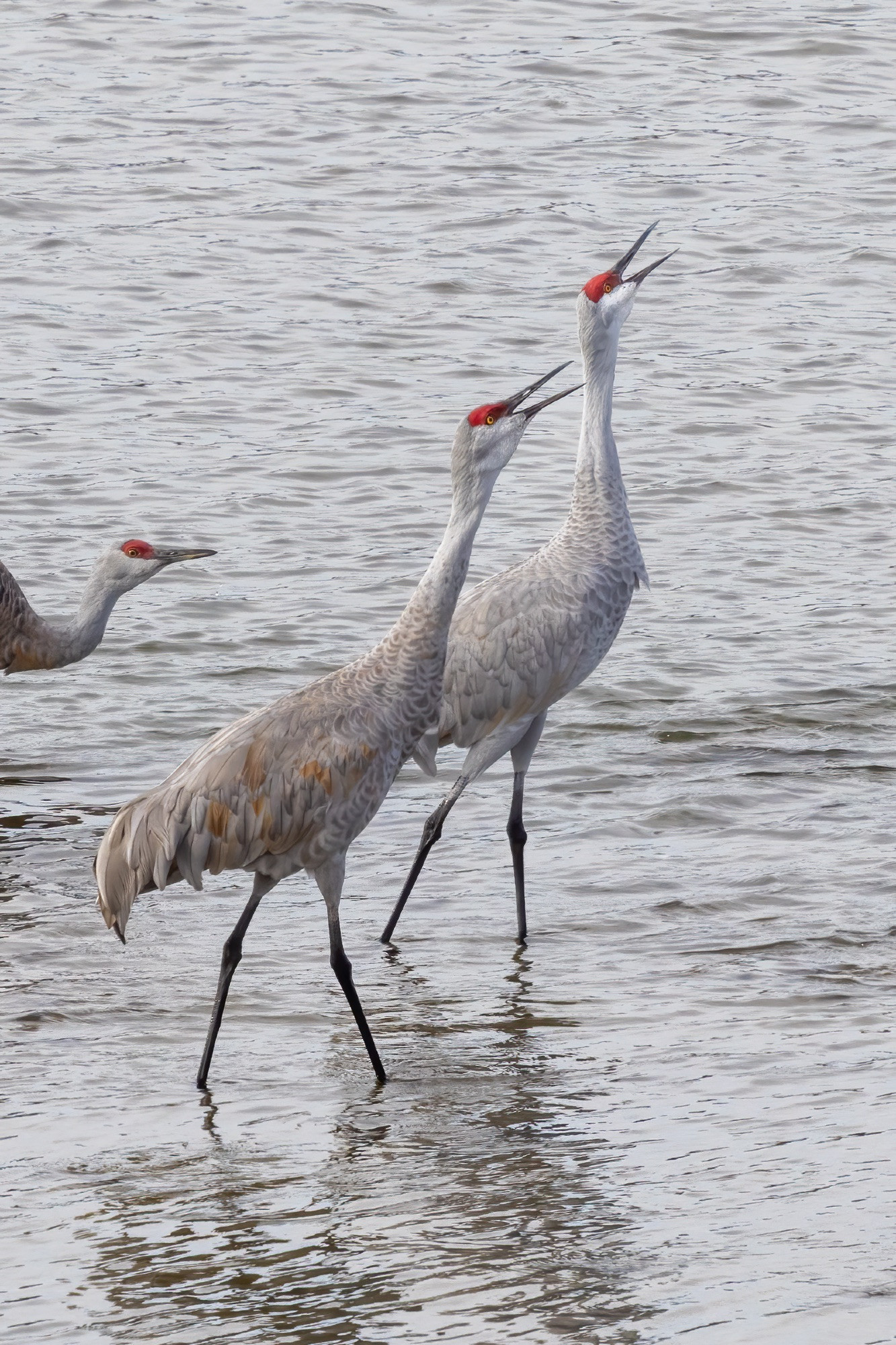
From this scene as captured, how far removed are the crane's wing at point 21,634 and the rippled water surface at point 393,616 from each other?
0.24 metres

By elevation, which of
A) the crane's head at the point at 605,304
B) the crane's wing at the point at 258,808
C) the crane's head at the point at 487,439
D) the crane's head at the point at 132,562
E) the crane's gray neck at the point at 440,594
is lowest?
the crane's head at the point at 132,562

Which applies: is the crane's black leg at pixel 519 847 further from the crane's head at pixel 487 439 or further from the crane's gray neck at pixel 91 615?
the crane's gray neck at pixel 91 615

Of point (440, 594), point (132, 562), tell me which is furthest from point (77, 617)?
point (440, 594)

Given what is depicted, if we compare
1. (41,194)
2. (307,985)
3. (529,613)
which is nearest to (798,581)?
(529,613)

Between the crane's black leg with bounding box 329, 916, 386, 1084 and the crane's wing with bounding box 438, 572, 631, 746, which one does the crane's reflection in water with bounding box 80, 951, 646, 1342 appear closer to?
the crane's black leg with bounding box 329, 916, 386, 1084

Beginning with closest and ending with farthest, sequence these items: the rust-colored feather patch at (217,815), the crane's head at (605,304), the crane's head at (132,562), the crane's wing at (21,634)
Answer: the rust-colored feather patch at (217,815) → the crane's head at (605,304) → the crane's head at (132,562) → the crane's wing at (21,634)

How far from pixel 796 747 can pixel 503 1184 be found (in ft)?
12.6

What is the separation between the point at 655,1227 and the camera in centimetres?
488

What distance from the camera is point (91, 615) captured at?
917 centimetres

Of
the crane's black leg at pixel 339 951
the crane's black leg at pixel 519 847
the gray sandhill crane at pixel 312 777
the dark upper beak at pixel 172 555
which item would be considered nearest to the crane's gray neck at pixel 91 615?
the dark upper beak at pixel 172 555

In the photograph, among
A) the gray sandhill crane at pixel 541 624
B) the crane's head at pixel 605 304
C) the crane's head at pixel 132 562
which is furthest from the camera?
the crane's head at pixel 132 562

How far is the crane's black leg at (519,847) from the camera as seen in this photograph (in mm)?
6879

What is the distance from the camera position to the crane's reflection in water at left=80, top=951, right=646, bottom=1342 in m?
4.50

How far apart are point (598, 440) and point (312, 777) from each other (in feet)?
8.38
